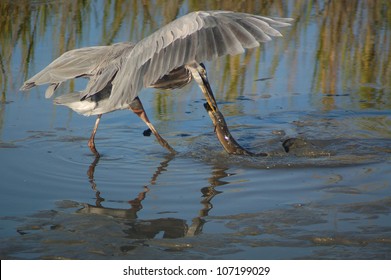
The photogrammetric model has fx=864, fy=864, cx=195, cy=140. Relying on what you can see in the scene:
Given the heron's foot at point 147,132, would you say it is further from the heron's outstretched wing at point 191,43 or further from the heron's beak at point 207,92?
the heron's outstretched wing at point 191,43

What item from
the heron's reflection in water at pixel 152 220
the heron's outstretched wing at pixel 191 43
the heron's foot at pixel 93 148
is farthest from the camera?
the heron's foot at pixel 93 148

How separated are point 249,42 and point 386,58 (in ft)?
11.8

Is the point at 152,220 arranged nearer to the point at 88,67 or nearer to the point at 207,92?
the point at 207,92

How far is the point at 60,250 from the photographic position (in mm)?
4617

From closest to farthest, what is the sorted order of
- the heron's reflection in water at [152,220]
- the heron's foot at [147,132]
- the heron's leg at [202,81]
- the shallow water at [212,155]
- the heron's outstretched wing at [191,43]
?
the shallow water at [212,155], the heron's reflection in water at [152,220], the heron's outstretched wing at [191,43], the heron's leg at [202,81], the heron's foot at [147,132]

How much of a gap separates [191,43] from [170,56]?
0.17 m

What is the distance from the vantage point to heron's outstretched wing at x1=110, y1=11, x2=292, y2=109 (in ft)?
19.3

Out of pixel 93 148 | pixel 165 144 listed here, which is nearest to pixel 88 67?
pixel 93 148

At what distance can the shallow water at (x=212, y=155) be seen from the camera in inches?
189

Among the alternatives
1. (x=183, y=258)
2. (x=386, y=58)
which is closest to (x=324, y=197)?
(x=183, y=258)

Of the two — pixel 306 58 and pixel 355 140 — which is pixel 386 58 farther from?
pixel 355 140

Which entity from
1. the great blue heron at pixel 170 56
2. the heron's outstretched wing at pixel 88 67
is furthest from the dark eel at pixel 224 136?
the heron's outstretched wing at pixel 88 67

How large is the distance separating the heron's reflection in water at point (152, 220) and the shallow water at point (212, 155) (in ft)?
Answer: 0.04

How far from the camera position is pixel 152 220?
517 centimetres
